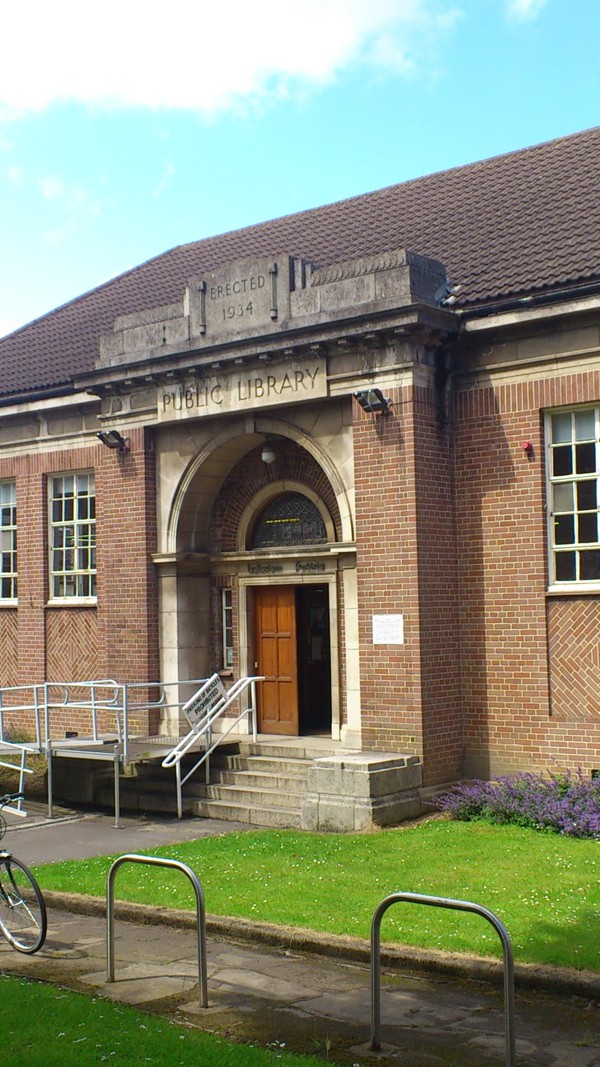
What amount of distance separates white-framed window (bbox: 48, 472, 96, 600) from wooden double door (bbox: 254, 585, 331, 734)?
3.14 m

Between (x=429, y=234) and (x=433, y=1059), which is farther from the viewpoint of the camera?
(x=429, y=234)

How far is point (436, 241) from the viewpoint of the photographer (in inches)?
683

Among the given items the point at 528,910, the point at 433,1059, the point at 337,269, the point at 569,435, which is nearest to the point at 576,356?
the point at 569,435

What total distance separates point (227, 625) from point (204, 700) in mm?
2413

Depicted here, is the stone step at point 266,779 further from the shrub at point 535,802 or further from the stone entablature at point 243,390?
the stone entablature at point 243,390

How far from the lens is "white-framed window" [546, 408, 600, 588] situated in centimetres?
1373

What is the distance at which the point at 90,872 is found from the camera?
11.3m

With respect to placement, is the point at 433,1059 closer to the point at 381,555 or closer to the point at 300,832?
the point at 300,832

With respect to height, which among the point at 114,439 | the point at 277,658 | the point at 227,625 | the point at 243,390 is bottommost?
the point at 277,658

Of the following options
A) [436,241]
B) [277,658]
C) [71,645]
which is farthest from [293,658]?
[436,241]

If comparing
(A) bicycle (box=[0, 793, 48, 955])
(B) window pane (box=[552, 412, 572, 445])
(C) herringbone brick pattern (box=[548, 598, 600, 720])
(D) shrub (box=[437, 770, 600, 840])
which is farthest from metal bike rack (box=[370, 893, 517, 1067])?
(B) window pane (box=[552, 412, 572, 445])

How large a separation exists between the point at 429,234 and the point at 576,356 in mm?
5015

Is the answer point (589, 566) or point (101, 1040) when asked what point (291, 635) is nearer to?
point (589, 566)

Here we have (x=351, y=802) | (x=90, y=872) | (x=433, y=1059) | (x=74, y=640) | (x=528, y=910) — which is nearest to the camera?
(x=433, y=1059)
